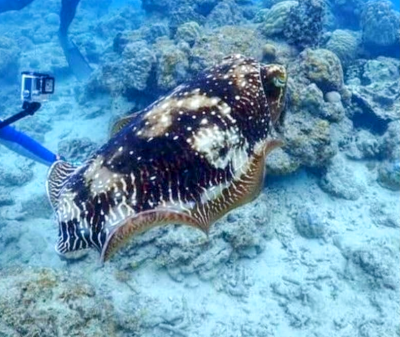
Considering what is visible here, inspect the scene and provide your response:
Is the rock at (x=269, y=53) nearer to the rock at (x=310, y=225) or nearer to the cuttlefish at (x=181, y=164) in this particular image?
the rock at (x=310, y=225)

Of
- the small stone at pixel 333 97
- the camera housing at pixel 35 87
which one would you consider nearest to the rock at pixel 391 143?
the small stone at pixel 333 97

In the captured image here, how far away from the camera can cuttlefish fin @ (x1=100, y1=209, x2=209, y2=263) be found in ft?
7.51

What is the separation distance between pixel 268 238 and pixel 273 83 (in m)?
4.58

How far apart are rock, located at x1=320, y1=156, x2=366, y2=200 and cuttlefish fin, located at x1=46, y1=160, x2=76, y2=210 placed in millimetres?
5697

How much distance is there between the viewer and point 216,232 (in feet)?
20.4

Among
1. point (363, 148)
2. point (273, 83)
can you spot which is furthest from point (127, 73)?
point (273, 83)

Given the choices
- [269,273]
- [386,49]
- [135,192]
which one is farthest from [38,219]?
[386,49]

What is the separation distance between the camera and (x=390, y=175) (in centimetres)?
772

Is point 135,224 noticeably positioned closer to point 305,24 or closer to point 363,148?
point 363,148

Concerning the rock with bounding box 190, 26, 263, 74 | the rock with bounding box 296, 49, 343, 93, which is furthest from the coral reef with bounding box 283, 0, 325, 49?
the rock with bounding box 296, 49, 343, 93

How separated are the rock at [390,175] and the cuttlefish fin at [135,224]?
21.8 ft

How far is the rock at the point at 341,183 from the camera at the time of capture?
7.50 meters

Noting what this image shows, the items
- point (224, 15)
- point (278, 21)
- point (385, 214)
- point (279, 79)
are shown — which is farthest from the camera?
point (224, 15)

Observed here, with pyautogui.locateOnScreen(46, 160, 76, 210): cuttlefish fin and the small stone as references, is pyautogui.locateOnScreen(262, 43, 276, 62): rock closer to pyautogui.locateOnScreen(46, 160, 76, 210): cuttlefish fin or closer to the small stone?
the small stone
